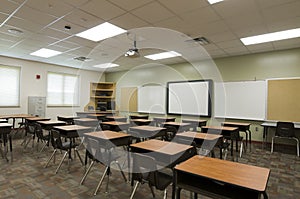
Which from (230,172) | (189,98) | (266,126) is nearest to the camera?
(230,172)

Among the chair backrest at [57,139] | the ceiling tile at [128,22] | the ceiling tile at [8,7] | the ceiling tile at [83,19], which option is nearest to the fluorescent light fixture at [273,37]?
the ceiling tile at [128,22]

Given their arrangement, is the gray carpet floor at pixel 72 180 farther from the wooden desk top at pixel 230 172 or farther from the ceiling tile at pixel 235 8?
the ceiling tile at pixel 235 8

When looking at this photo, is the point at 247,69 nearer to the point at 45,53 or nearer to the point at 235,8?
the point at 235,8

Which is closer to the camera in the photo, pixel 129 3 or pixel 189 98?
pixel 129 3

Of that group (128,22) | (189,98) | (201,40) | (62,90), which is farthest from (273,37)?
(62,90)

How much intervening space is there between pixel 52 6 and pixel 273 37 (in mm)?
5184

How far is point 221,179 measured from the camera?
160cm

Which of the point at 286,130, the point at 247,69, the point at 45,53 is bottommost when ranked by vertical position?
the point at 286,130

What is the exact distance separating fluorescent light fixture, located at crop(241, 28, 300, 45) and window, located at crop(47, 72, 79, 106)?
7.86 metres

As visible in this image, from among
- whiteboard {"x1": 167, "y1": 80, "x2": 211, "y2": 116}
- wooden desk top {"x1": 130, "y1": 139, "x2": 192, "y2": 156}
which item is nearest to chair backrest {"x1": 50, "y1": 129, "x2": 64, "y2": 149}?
wooden desk top {"x1": 130, "y1": 139, "x2": 192, "y2": 156}

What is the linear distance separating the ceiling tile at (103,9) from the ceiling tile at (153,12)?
326 millimetres

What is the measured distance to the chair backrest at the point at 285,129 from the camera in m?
5.01

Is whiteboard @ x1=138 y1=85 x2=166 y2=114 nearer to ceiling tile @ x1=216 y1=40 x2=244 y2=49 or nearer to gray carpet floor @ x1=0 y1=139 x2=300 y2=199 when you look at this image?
ceiling tile @ x1=216 y1=40 x2=244 y2=49

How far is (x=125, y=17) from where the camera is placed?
374cm
